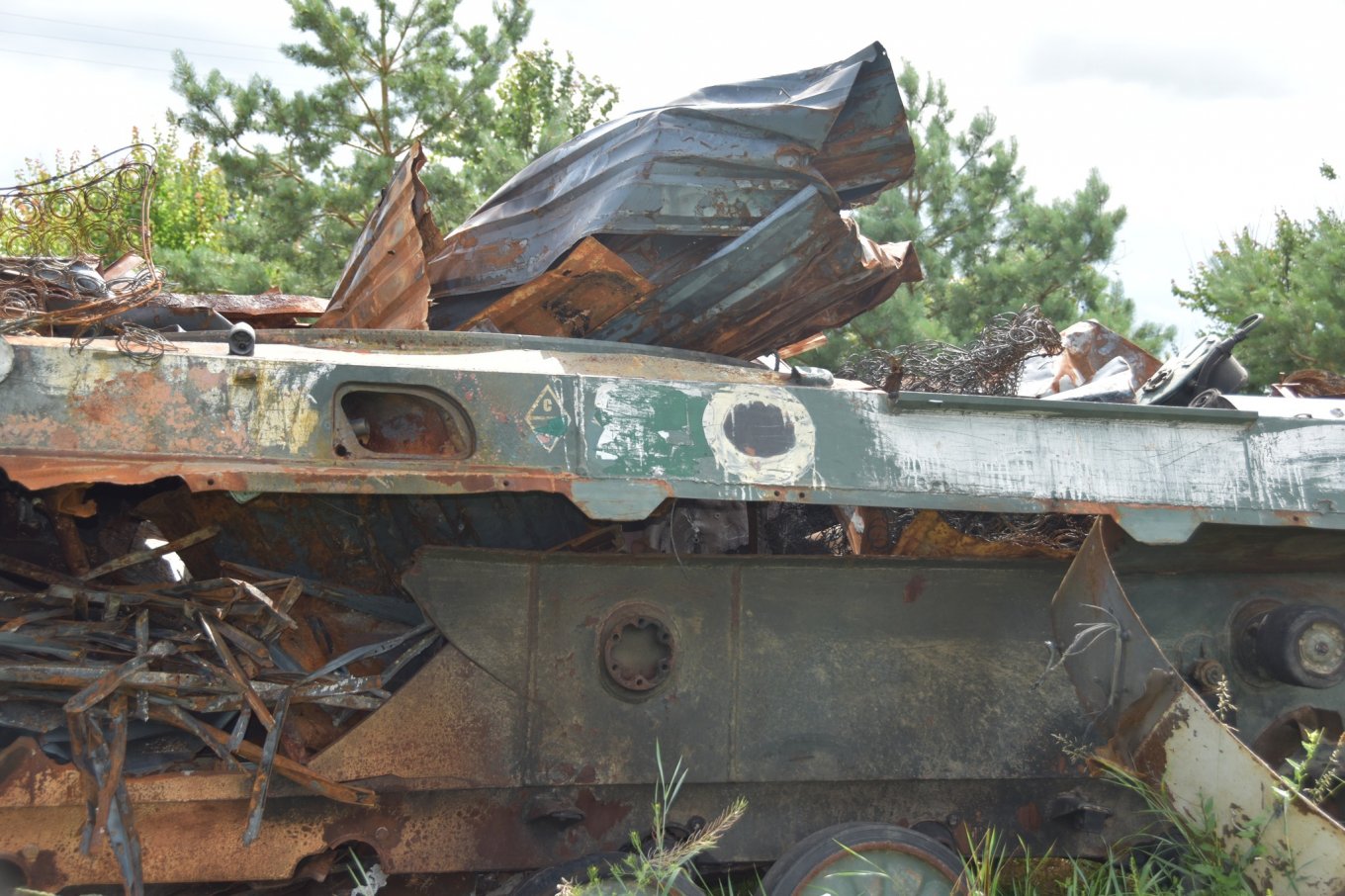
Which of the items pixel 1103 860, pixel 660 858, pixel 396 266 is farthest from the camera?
pixel 1103 860

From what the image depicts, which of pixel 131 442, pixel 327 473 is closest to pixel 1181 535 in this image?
pixel 327 473

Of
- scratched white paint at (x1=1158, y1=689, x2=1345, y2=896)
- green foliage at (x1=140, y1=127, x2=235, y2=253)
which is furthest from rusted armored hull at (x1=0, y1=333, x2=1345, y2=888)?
green foliage at (x1=140, y1=127, x2=235, y2=253)

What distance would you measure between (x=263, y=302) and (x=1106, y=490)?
2.59 m

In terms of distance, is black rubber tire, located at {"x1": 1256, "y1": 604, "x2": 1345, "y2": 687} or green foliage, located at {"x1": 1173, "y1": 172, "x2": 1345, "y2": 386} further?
green foliage, located at {"x1": 1173, "y1": 172, "x2": 1345, "y2": 386}

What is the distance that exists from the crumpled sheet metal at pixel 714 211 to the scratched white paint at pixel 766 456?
2.78 feet

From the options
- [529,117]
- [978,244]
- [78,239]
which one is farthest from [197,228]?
[78,239]

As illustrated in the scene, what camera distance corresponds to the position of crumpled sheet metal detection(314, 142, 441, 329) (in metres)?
3.90

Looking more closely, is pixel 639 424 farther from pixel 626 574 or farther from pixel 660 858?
pixel 660 858

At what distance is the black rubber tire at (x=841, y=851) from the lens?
3.56 m

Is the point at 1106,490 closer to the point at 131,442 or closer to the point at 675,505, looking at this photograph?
the point at 675,505

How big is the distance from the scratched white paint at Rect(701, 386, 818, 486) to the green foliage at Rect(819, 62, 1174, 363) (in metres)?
6.39

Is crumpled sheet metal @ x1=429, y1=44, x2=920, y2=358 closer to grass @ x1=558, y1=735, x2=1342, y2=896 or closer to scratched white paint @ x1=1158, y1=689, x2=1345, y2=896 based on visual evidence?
grass @ x1=558, y1=735, x2=1342, y2=896

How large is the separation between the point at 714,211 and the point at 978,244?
9664 mm

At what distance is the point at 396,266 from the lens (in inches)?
158
